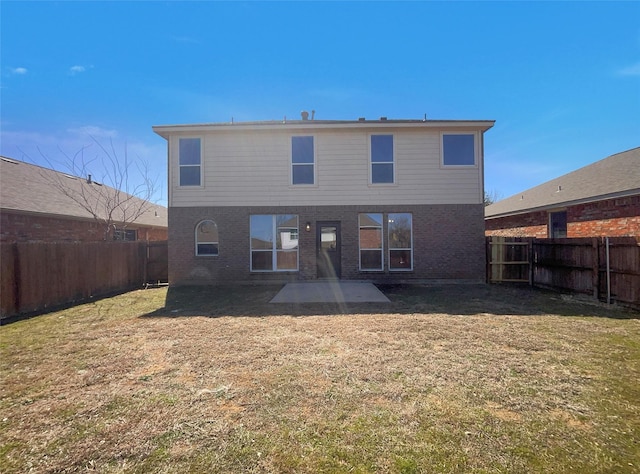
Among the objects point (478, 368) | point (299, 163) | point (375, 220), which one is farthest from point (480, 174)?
point (478, 368)

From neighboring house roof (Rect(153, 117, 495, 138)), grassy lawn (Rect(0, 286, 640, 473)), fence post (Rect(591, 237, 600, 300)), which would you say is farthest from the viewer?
neighboring house roof (Rect(153, 117, 495, 138))

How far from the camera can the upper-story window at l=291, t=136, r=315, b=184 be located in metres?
10.9

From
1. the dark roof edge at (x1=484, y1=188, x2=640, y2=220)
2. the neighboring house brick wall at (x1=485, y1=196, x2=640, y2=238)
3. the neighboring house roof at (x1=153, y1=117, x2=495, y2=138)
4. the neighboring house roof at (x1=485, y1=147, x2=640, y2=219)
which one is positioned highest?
the neighboring house roof at (x1=153, y1=117, x2=495, y2=138)

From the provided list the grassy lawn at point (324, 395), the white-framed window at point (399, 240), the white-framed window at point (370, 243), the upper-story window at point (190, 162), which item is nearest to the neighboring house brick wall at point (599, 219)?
the grassy lawn at point (324, 395)

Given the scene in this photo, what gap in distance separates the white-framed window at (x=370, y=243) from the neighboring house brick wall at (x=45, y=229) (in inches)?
473

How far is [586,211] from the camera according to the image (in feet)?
37.5

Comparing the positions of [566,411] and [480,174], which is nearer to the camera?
[566,411]

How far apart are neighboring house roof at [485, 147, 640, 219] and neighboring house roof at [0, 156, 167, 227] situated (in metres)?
19.9

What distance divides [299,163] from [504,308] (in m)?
7.89

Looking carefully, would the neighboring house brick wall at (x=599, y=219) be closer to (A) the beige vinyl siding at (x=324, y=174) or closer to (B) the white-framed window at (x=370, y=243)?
(A) the beige vinyl siding at (x=324, y=174)

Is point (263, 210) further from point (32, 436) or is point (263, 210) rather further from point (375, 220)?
point (32, 436)

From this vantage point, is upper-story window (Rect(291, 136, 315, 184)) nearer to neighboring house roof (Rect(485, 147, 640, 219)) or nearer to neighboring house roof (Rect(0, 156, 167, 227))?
neighboring house roof (Rect(0, 156, 167, 227))

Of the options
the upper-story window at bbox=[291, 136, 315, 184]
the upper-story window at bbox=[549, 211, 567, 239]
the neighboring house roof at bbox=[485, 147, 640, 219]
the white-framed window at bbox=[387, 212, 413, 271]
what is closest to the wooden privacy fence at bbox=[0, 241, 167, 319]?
the upper-story window at bbox=[291, 136, 315, 184]

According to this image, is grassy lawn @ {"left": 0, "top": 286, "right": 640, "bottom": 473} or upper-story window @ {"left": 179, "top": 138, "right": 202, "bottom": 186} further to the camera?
upper-story window @ {"left": 179, "top": 138, "right": 202, "bottom": 186}
